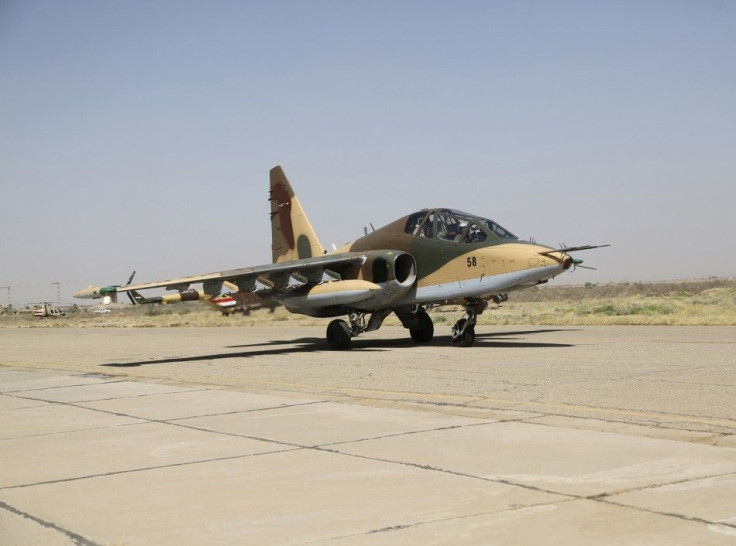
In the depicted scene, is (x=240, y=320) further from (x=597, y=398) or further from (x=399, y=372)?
(x=597, y=398)

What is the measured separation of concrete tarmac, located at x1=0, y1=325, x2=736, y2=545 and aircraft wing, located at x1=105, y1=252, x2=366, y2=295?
16.9 ft

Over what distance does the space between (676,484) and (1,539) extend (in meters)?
4.39

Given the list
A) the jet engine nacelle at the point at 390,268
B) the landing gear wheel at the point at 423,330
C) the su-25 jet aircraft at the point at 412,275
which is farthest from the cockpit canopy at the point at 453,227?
the landing gear wheel at the point at 423,330

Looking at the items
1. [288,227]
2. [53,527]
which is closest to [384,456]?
[53,527]

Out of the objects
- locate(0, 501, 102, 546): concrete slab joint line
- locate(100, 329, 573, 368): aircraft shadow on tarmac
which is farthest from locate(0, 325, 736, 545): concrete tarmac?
locate(100, 329, 573, 368): aircraft shadow on tarmac

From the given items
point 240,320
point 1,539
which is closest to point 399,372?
point 1,539

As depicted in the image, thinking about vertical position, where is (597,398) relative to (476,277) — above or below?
below

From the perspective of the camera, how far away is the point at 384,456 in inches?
294

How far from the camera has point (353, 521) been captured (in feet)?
17.8

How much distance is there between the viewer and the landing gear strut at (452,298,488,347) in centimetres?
2106

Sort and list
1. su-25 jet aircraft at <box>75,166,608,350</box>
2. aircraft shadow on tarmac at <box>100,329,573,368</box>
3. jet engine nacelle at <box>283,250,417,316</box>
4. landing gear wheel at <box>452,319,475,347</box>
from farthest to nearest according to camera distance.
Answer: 1. jet engine nacelle at <box>283,250,417,316</box>
2. landing gear wheel at <box>452,319,475,347</box>
3. aircraft shadow on tarmac at <box>100,329,573,368</box>
4. su-25 jet aircraft at <box>75,166,608,350</box>

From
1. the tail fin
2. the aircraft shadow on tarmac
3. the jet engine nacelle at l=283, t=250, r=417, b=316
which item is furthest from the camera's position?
the tail fin

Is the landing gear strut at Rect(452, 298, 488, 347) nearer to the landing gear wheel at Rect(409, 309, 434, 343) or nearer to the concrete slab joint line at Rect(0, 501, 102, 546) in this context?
the landing gear wheel at Rect(409, 309, 434, 343)

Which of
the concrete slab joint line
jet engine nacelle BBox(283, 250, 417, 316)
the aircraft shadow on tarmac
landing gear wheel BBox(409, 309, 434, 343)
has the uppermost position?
jet engine nacelle BBox(283, 250, 417, 316)
